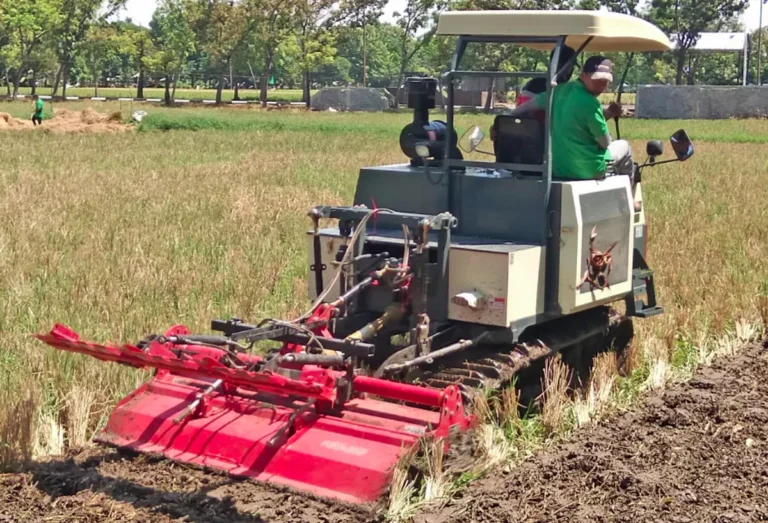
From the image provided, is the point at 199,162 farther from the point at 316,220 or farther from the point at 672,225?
the point at 316,220

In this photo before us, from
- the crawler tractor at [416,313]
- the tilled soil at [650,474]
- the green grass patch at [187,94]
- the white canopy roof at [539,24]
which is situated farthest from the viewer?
the green grass patch at [187,94]

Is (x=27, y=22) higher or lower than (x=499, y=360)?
higher

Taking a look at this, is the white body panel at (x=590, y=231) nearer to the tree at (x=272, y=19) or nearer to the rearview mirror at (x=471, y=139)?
the rearview mirror at (x=471, y=139)

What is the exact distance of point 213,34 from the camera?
2894 inches

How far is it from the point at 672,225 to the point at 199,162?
41.0ft

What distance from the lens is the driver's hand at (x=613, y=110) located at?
7832 millimetres

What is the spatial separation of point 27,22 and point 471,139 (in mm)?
72571

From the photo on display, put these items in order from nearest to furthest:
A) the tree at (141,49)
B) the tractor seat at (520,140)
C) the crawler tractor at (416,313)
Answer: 1. the crawler tractor at (416,313)
2. the tractor seat at (520,140)
3. the tree at (141,49)

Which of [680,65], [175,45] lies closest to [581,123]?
[680,65]

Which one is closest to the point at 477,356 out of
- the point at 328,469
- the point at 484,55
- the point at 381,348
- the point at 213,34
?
the point at 381,348

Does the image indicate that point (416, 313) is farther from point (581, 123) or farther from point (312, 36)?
point (312, 36)

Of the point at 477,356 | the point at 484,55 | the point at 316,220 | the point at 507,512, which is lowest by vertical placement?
Result: the point at 507,512

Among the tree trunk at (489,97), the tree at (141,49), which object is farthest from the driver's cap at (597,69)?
the tree at (141,49)

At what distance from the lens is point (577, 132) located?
728 centimetres
